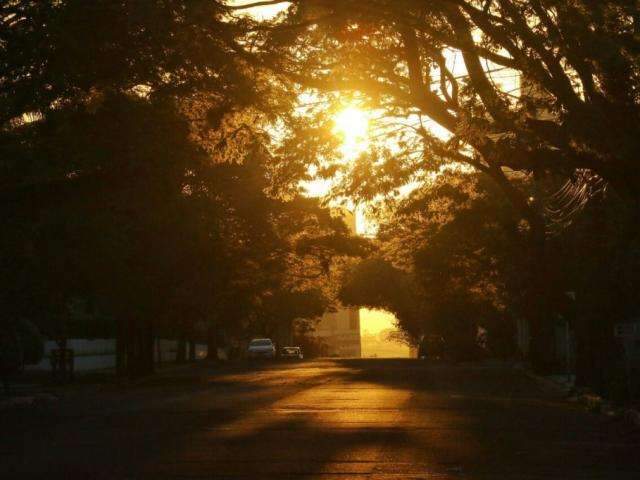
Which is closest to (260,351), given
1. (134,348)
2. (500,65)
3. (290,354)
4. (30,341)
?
(290,354)

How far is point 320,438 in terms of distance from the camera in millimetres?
16328

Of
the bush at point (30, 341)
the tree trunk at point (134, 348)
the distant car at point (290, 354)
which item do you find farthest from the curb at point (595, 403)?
the distant car at point (290, 354)

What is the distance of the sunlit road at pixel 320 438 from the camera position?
42.3 ft

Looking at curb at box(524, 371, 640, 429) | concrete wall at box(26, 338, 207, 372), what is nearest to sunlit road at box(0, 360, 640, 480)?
curb at box(524, 371, 640, 429)

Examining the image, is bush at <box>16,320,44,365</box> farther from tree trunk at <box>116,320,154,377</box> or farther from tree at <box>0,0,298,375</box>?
tree trunk at <box>116,320,154,377</box>

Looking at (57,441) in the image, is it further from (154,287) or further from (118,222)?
(154,287)

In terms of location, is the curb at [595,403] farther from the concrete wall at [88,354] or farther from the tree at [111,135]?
the concrete wall at [88,354]

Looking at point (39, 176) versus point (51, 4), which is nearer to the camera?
point (51, 4)

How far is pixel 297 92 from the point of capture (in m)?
20.7

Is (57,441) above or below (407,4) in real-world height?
below

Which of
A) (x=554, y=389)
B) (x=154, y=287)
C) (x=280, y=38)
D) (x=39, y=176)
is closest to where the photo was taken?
(x=280, y=38)

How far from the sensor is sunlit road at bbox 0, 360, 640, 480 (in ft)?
42.3

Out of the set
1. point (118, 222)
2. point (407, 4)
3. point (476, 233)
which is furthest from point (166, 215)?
point (407, 4)

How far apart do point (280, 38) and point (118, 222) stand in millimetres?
18568
